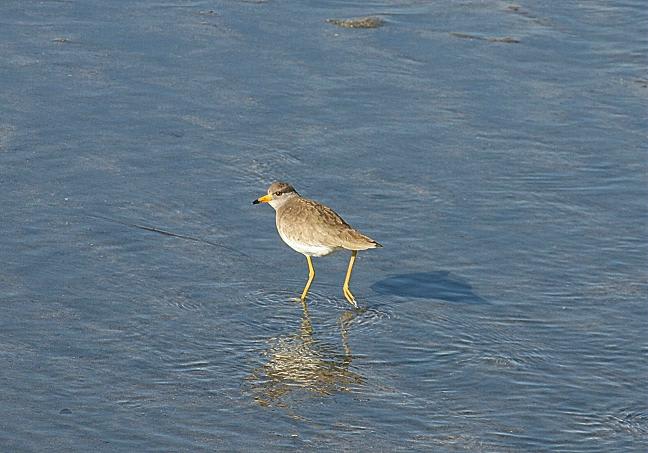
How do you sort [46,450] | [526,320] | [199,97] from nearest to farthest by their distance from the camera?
1. [46,450]
2. [526,320]
3. [199,97]

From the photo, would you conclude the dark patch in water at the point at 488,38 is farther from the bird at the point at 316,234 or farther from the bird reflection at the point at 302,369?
the bird reflection at the point at 302,369

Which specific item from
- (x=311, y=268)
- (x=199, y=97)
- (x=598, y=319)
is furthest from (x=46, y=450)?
(x=199, y=97)

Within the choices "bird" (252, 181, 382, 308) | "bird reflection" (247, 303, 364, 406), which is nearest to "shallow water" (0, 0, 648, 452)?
"bird reflection" (247, 303, 364, 406)

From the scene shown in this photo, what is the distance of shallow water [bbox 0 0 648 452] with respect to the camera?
8.37 metres

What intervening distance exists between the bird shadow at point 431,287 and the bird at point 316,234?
1.11 feet

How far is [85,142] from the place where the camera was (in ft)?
40.3

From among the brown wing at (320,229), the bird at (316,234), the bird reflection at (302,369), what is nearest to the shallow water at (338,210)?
the bird reflection at (302,369)

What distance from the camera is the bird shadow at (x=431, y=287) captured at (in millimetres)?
10086

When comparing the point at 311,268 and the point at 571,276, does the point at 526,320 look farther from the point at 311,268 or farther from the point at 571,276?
the point at 311,268

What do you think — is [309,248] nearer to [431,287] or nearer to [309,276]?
[309,276]

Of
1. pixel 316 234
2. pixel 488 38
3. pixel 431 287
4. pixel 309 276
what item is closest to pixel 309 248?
pixel 316 234

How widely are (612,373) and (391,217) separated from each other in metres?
2.87

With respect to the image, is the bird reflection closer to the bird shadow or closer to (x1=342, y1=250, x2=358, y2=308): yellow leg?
(x1=342, y1=250, x2=358, y2=308): yellow leg

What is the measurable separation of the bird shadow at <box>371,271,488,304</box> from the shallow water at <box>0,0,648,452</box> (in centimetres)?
2
